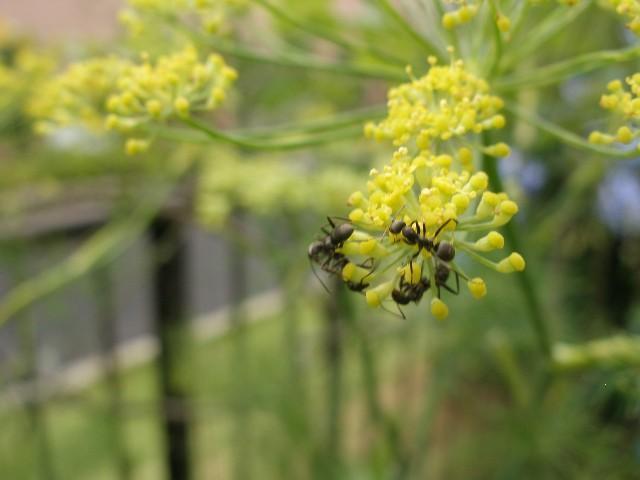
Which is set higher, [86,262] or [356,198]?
[356,198]

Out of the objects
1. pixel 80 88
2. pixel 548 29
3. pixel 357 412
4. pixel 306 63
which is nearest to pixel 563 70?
pixel 548 29

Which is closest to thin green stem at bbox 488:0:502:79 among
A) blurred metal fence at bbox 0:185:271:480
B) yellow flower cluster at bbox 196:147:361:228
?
yellow flower cluster at bbox 196:147:361:228

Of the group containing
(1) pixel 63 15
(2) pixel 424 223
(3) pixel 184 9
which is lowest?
(2) pixel 424 223

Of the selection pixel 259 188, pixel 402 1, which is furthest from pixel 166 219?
pixel 402 1

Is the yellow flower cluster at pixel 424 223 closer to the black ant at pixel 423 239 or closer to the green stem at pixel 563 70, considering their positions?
the black ant at pixel 423 239

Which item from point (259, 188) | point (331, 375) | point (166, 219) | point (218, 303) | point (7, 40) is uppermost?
point (7, 40)

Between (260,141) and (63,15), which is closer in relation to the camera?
(260,141)

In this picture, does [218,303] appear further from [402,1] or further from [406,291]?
[406,291]

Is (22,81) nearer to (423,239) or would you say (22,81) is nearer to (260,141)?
(260,141)
